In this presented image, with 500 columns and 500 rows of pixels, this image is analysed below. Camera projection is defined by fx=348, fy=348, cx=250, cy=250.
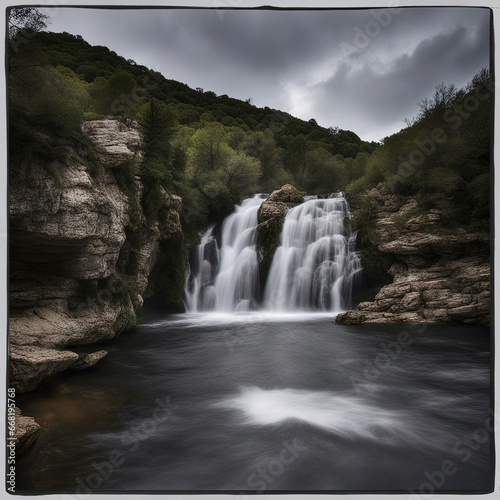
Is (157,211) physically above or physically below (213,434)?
above

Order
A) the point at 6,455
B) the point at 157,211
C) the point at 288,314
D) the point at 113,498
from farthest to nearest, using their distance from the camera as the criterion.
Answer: the point at 288,314, the point at 157,211, the point at 6,455, the point at 113,498

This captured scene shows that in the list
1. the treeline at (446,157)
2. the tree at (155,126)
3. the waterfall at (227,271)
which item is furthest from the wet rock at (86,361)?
the waterfall at (227,271)

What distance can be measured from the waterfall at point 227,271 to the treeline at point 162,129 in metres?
1.05

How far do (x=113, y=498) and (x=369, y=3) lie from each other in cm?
430

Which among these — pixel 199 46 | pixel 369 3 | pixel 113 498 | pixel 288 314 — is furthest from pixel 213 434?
pixel 288 314

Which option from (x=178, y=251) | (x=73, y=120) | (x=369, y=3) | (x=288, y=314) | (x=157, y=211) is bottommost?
(x=288, y=314)

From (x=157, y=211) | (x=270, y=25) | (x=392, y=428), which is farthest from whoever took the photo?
(x=157, y=211)

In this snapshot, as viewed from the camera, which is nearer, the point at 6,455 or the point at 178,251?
the point at 6,455

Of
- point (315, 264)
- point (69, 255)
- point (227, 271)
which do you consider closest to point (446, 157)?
point (315, 264)

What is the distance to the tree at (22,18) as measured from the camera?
277 cm

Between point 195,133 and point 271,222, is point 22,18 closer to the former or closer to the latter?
point 271,222

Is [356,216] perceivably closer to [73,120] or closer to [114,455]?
[73,120]

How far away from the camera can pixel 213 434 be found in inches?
133

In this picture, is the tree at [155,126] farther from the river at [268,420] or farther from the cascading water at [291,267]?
the cascading water at [291,267]
